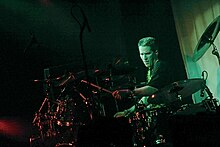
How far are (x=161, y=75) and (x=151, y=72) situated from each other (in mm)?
372

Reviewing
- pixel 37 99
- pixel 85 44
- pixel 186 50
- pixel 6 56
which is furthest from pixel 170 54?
pixel 6 56

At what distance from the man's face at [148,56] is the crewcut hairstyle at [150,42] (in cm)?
7

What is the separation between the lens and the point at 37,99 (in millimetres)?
6547

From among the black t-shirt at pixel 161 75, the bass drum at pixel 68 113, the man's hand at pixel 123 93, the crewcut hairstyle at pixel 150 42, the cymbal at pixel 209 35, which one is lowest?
the bass drum at pixel 68 113

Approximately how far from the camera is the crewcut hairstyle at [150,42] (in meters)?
Result: 6.08

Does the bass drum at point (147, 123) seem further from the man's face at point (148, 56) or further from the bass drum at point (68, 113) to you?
the man's face at point (148, 56)

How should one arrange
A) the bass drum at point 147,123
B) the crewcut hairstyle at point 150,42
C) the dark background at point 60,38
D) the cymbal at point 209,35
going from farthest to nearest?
the dark background at point 60,38 → the crewcut hairstyle at point 150,42 → the bass drum at point 147,123 → the cymbal at point 209,35

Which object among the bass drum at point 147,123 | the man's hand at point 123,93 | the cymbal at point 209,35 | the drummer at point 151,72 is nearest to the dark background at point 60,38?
the drummer at point 151,72

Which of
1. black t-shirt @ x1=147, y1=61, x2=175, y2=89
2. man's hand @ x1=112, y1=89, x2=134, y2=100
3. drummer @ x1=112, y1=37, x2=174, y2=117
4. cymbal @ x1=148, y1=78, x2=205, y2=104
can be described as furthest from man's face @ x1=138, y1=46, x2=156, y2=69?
cymbal @ x1=148, y1=78, x2=205, y2=104

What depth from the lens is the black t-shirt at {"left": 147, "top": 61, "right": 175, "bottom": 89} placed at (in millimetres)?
5375

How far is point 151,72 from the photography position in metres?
5.82

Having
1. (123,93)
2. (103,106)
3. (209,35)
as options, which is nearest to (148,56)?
(103,106)

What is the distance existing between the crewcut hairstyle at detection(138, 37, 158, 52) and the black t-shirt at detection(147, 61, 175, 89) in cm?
45

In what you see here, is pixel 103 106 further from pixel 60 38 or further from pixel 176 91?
pixel 60 38
